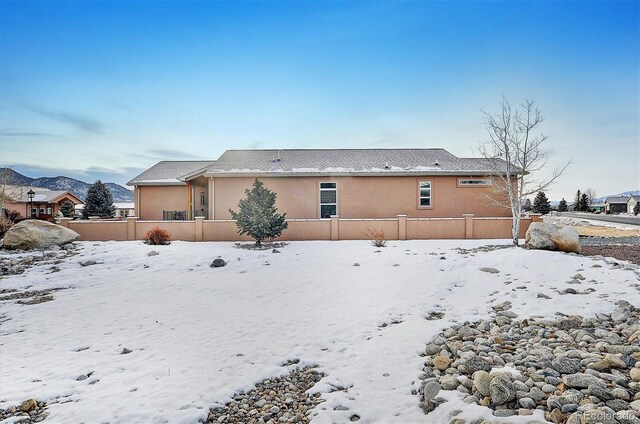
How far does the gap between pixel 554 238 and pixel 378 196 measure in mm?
8005

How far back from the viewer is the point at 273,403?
363 centimetres

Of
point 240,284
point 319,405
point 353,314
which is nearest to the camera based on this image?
point 319,405

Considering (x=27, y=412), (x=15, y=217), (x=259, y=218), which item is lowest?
(x=27, y=412)

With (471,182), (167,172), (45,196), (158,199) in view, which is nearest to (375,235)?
(471,182)

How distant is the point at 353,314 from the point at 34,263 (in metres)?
10.5

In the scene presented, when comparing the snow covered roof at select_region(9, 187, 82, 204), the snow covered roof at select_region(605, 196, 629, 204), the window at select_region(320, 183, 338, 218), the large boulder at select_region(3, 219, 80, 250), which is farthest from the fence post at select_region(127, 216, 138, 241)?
the snow covered roof at select_region(605, 196, 629, 204)

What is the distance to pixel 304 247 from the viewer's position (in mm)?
12148

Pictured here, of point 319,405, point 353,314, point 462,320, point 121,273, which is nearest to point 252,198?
point 121,273

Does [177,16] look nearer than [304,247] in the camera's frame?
Yes

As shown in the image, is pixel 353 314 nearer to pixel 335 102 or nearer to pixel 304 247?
pixel 304 247

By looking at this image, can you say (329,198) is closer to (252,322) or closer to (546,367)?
(252,322)

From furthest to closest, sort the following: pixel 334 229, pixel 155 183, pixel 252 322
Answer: pixel 155 183 < pixel 334 229 < pixel 252 322

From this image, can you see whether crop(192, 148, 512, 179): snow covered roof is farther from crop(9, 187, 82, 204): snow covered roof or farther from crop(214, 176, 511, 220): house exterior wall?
crop(9, 187, 82, 204): snow covered roof

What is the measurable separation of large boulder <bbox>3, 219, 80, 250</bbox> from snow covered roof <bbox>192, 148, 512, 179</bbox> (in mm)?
5524
